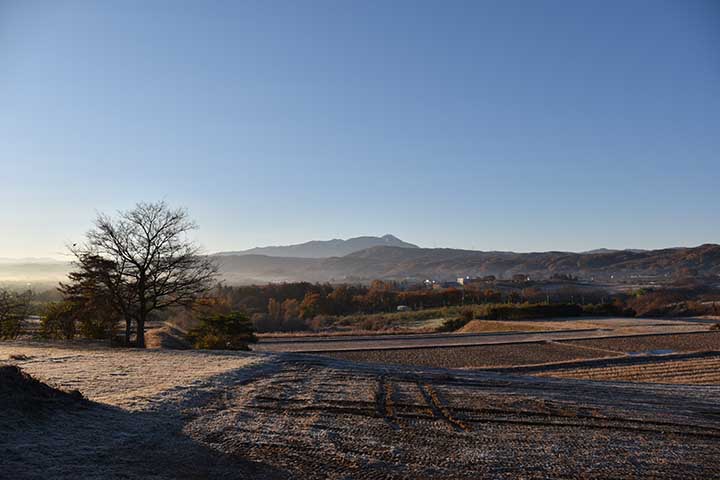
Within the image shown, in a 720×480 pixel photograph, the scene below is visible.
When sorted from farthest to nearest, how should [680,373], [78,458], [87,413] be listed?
[680,373], [87,413], [78,458]

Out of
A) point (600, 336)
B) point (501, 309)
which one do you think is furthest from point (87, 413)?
point (501, 309)

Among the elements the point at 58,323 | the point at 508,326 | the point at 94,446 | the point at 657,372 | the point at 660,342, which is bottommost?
the point at 660,342

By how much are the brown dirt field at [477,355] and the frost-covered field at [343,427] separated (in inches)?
365

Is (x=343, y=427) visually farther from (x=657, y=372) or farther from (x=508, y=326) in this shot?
(x=508, y=326)

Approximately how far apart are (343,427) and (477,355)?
20463 mm

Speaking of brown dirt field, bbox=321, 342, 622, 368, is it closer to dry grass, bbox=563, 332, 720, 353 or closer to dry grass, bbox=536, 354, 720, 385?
dry grass, bbox=563, 332, 720, 353

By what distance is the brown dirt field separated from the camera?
26.6 meters

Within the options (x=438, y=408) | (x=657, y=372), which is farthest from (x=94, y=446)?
(x=657, y=372)

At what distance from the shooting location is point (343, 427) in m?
10.4

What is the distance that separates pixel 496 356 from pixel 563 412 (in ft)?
54.9

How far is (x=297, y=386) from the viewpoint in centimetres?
1444

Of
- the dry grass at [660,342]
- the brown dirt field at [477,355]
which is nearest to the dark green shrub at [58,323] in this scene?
the brown dirt field at [477,355]

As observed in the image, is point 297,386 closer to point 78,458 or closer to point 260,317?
point 78,458

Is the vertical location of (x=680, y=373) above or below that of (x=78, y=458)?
below
